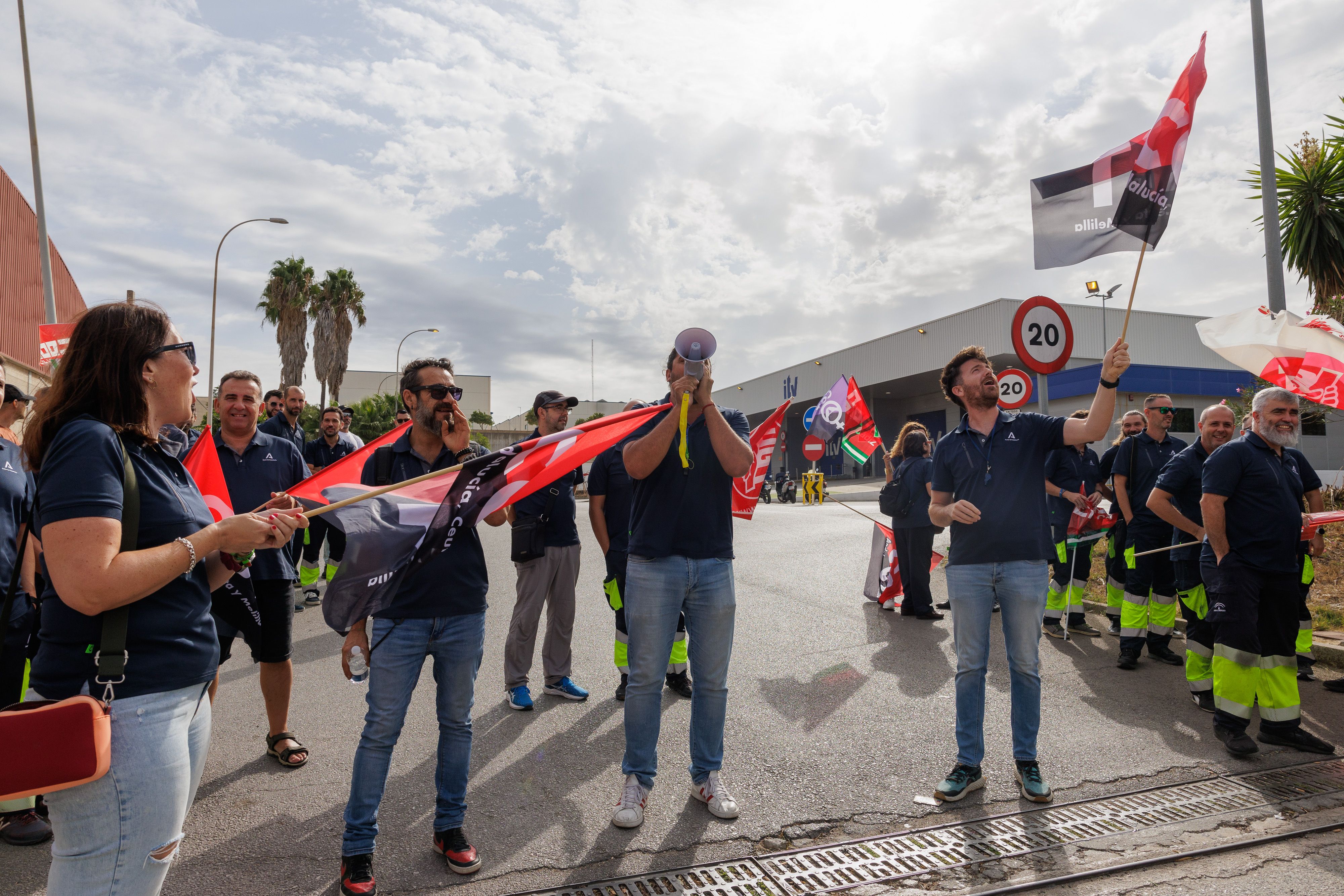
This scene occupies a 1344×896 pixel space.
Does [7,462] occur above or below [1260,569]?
above

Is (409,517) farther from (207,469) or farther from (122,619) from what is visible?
(207,469)

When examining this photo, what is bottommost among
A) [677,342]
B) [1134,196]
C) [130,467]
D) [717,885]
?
[717,885]

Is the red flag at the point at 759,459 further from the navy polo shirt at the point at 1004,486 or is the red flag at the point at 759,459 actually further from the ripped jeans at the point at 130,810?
the ripped jeans at the point at 130,810

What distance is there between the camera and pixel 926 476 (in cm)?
824

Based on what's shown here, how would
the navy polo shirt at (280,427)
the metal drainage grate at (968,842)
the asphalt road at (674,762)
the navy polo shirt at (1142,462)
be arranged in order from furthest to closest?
the navy polo shirt at (280,427)
the navy polo shirt at (1142,462)
the asphalt road at (674,762)
the metal drainage grate at (968,842)

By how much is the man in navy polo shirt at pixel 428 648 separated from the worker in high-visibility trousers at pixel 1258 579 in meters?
4.20

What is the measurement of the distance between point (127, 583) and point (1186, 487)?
6486 mm

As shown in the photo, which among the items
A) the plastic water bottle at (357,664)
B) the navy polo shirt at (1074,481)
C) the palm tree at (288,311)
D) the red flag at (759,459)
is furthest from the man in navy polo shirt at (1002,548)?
the palm tree at (288,311)

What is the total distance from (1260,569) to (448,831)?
185 inches

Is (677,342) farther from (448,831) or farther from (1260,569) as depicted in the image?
(1260,569)

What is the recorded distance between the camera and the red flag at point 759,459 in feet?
26.1

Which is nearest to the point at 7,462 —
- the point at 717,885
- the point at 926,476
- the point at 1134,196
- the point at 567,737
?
the point at 567,737

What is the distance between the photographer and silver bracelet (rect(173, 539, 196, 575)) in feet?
6.35

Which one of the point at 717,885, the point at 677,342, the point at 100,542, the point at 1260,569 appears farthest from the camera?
the point at 1260,569
